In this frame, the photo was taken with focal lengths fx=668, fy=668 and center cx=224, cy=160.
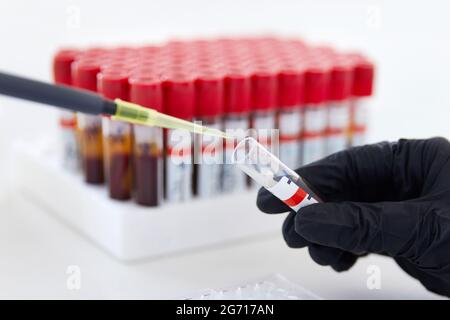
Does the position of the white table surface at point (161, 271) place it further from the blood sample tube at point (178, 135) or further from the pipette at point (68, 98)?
the pipette at point (68, 98)

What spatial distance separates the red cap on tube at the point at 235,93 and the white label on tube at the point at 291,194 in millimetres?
318

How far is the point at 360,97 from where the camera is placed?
1.53 m

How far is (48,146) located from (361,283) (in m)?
0.83

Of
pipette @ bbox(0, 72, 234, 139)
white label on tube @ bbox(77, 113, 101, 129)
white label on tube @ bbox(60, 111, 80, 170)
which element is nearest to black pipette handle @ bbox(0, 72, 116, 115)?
pipette @ bbox(0, 72, 234, 139)

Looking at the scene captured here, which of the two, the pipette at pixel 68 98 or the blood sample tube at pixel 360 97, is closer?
the pipette at pixel 68 98

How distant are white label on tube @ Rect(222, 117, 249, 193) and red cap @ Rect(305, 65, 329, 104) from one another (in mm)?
168

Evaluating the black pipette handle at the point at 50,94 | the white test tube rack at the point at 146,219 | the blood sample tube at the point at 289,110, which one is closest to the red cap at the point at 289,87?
the blood sample tube at the point at 289,110

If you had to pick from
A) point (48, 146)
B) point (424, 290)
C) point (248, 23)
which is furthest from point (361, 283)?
point (248, 23)

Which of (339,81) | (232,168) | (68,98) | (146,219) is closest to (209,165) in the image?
(232,168)

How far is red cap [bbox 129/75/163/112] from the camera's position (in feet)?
4.13

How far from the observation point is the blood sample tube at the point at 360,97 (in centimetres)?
152

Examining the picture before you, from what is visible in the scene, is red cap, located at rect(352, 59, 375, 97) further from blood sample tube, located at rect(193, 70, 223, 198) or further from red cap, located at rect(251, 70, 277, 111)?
blood sample tube, located at rect(193, 70, 223, 198)

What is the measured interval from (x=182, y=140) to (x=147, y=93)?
111 millimetres

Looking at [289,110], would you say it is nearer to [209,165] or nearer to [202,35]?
[209,165]
